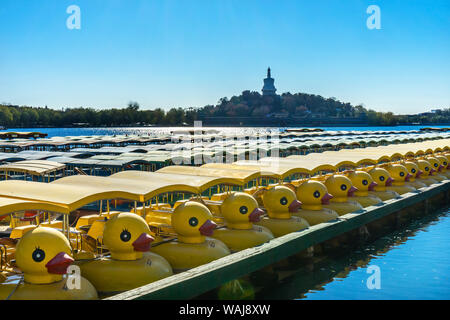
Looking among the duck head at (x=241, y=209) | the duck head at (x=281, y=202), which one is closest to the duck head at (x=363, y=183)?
the duck head at (x=281, y=202)

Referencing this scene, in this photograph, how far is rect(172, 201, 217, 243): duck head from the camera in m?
14.9

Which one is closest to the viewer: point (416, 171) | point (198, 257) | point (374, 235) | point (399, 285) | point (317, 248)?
point (198, 257)

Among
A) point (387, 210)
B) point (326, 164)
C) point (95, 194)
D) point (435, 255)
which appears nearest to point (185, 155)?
point (326, 164)

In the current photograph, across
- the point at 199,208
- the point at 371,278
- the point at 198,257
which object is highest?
the point at 199,208

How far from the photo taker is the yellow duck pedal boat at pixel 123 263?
12.8 meters

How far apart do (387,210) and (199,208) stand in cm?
1174

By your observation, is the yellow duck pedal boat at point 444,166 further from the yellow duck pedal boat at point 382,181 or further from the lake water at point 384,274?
the lake water at point 384,274

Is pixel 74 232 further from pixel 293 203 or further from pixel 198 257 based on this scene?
pixel 293 203

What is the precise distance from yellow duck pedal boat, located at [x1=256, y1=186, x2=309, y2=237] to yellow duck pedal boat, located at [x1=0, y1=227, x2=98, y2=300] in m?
8.79

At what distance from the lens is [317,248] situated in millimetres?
19641

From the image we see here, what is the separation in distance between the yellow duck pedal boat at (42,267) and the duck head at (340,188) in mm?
13836

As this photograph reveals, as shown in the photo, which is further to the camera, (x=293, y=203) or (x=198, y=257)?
(x=293, y=203)

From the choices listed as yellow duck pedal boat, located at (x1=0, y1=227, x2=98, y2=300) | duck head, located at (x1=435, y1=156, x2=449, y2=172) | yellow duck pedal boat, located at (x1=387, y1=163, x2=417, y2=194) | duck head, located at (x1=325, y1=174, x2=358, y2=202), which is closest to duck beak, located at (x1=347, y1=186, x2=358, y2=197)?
duck head, located at (x1=325, y1=174, x2=358, y2=202)

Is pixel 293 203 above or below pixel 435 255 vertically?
above
